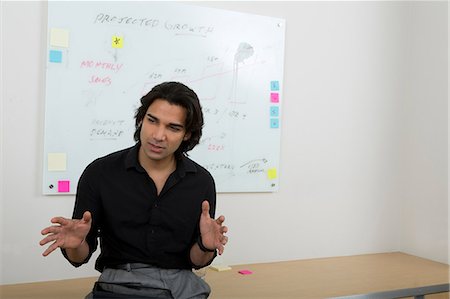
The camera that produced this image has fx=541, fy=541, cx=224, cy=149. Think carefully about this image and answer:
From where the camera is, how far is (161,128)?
67.3 inches

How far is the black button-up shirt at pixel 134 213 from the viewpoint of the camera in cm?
173

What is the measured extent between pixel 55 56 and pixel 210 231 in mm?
1192

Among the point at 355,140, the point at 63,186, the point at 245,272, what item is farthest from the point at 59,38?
the point at 355,140

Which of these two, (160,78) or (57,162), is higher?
(160,78)

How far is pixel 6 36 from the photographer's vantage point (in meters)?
2.35

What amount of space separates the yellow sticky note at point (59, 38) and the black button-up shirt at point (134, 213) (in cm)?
88

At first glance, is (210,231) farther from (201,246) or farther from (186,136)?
(186,136)

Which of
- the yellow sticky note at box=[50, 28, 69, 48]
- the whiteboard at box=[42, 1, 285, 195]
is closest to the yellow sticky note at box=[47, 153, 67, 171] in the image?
the whiteboard at box=[42, 1, 285, 195]

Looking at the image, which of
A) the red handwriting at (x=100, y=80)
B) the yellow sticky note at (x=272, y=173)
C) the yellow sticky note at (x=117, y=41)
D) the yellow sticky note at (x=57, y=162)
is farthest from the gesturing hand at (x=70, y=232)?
the yellow sticky note at (x=272, y=173)

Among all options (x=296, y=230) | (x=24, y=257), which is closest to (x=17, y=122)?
(x=24, y=257)

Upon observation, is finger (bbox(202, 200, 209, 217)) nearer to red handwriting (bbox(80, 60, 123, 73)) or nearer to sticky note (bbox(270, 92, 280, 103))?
red handwriting (bbox(80, 60, 123, 73))

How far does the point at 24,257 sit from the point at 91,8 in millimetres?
1169

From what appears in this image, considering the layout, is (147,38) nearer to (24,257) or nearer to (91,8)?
(91,8)

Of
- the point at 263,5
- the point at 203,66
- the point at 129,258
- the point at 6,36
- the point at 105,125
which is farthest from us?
the point at 263,5
